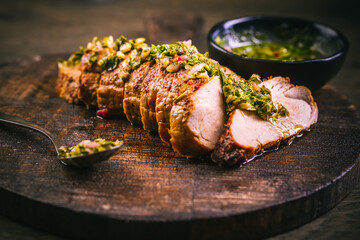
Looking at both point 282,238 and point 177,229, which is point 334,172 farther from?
point 177,229

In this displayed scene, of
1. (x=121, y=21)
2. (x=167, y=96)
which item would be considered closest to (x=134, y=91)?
(x=167, y=96)

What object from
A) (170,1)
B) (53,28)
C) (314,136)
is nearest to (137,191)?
(314,136)

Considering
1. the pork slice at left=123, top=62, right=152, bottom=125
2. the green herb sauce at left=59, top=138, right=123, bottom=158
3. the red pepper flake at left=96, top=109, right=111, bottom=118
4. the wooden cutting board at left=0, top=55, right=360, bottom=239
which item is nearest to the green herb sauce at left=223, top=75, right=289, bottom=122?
the wooden cutting board at left=0, top=55, right=360, bottom=239

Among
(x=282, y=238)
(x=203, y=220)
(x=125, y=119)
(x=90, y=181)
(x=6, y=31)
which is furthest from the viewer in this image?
(x=6, y=31)

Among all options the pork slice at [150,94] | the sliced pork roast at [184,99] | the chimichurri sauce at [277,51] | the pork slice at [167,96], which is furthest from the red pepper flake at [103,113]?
the chimichurri sauce at [277,51]

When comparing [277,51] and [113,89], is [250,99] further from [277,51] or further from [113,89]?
[277,51]

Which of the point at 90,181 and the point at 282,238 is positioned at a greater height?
the point at 90,181

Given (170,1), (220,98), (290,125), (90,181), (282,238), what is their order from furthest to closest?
(170,1), (290,125), (220,98), (90,181), (282,238)
